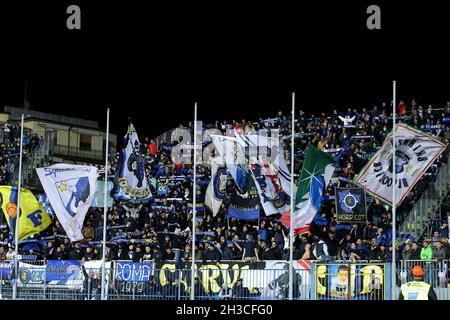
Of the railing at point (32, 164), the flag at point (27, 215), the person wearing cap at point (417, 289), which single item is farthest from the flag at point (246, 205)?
the person wearing cap at point (417, 289)

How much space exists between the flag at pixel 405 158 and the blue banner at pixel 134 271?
763 centimetres

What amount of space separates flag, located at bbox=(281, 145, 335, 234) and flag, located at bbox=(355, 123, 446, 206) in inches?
69.2

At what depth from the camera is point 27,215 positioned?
3338cm

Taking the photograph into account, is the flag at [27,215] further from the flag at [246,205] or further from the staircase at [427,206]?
the staircase at [427,206]

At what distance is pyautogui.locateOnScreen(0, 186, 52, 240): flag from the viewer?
3328cm

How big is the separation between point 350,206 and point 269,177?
339 cm

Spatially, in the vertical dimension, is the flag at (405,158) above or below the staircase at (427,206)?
above

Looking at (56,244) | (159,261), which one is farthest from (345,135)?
Result: (56,244)

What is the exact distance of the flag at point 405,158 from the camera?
27.9 metres

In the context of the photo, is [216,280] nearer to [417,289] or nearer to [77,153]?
[417,289]

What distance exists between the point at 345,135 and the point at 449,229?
803cm

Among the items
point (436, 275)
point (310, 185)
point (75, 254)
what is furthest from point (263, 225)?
point (436, 275)

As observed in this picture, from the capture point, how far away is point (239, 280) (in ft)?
88.5
